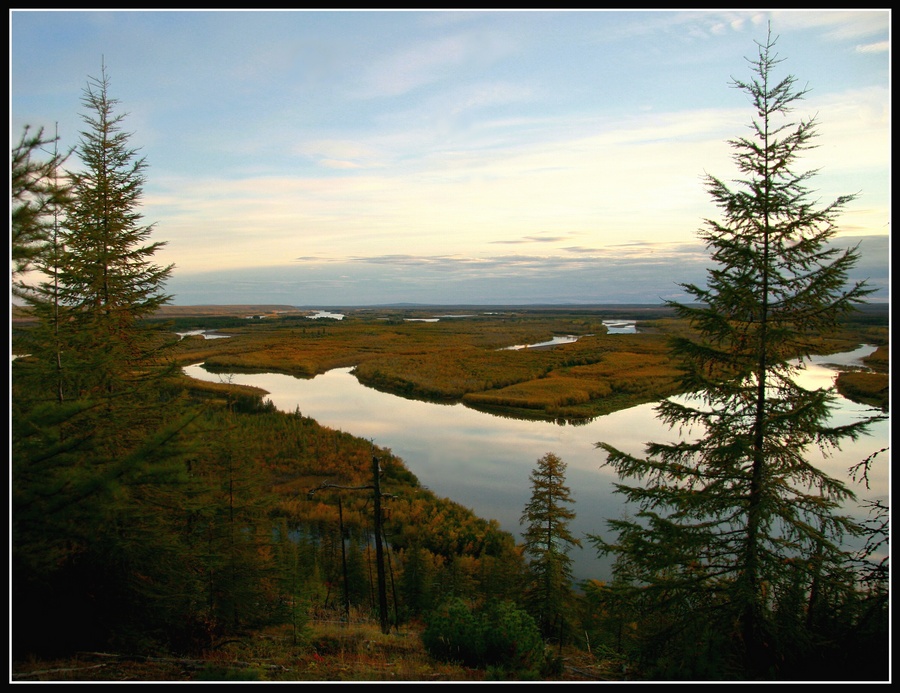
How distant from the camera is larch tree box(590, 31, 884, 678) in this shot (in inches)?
257

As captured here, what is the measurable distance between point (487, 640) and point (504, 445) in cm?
2038

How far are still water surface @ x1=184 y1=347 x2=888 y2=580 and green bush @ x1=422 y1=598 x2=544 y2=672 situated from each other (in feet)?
27.4

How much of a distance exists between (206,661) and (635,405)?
3255cm

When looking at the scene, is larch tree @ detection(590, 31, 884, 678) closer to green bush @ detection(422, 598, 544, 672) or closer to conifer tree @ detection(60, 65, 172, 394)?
green bush @ detection(422, 598, 544, 672)

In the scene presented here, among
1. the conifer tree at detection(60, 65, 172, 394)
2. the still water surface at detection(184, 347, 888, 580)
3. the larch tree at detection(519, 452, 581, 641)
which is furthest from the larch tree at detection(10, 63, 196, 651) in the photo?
the larch tree at detection(519, 452, 581, 641)

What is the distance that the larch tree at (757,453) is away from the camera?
6.54 metres

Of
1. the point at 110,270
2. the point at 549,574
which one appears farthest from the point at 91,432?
the point at 549,574

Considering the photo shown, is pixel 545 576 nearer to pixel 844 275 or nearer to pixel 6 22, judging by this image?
pixel 844 275

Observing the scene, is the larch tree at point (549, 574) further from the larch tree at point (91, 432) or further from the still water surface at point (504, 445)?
the larch tree at point (91, 432)

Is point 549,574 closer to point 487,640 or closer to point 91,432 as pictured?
point 487,640

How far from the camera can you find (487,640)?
287 inches

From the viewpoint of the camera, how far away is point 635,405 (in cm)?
3472

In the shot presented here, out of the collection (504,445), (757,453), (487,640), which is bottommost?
(504,445)

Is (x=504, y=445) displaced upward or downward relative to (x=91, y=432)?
downward
